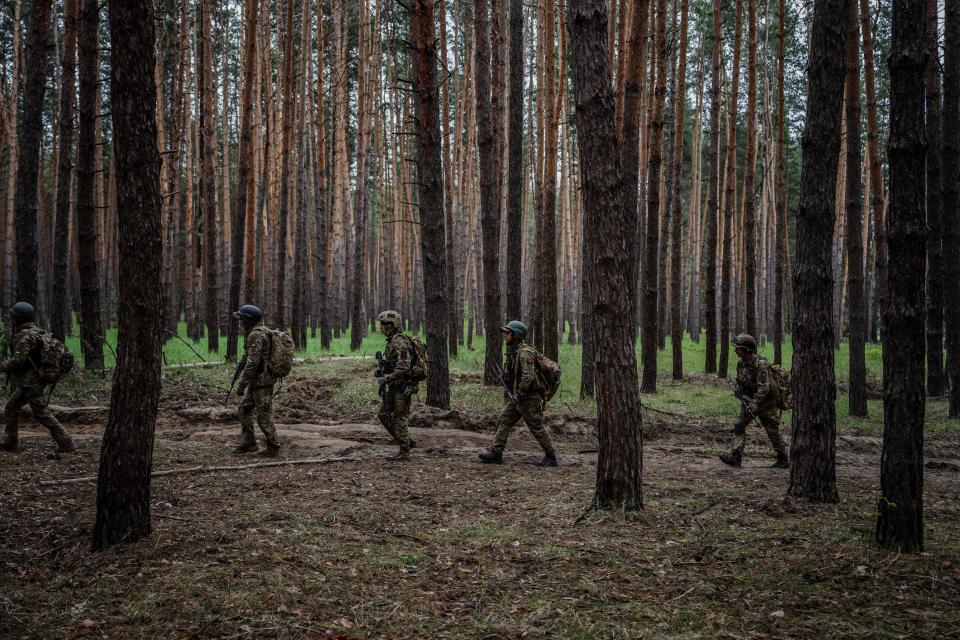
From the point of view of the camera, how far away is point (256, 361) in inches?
308

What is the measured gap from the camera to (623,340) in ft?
17.9

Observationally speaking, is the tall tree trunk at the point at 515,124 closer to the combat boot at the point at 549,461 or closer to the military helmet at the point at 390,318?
the military helmet at the point at 390,318

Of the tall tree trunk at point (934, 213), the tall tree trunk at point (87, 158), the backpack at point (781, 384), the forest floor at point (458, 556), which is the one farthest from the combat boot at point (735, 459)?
the tall tree trunk at point (87, 158)

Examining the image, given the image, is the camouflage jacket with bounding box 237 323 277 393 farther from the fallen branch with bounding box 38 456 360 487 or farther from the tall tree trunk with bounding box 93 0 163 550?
the tall tree trunk with bounding box 93 0 163 550

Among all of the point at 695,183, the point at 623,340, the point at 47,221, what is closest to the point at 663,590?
the point at 623,340

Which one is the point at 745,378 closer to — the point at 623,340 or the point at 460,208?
the point at 623,340

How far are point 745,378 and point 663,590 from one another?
4896 millimetres

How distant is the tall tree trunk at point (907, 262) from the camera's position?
4.12 meters

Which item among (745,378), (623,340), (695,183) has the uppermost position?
(695,183)

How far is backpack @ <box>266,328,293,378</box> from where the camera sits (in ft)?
25.9

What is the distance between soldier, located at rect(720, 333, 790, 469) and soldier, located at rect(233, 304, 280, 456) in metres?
5.92

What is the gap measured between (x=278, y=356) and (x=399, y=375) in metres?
1.54

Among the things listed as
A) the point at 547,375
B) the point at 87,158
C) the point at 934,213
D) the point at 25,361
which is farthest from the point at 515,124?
the point at 25,361

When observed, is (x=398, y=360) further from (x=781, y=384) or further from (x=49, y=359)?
(x=781, y=384)
